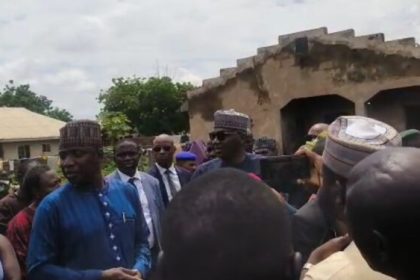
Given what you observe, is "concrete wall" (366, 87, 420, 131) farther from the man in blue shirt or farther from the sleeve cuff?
the sleeve cuff

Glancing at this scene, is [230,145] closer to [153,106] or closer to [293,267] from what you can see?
[293,267]

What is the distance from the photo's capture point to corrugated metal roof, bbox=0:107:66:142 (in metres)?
38.7

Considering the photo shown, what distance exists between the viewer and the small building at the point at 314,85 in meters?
14.7

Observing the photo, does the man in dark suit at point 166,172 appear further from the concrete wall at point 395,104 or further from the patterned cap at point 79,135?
the concrete wall at point 395,104

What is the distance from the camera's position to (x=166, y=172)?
6418 millimetres

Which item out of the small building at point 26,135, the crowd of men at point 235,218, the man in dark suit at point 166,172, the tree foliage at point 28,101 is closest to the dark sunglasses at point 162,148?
the man in dark suit at point 166,172

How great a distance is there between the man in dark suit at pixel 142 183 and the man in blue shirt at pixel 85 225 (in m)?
1.49

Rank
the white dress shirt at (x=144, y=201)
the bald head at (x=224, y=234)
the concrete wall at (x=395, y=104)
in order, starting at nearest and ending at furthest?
the bald head at (x=224, y=234), the white dress shirt at (x=144, y=201), the concrete wall at (x=395, y=104)

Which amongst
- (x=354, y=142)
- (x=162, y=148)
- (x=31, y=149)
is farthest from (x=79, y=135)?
(x=31, y=149)

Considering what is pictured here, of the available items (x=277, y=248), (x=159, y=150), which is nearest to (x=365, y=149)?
(x=277, y=248)

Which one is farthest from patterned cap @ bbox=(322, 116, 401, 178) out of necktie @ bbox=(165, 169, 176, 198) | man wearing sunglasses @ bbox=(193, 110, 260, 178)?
necktie @ bbox=(165, 169, 176, 198)

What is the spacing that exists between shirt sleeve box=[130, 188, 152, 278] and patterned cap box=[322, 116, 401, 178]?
1604mm

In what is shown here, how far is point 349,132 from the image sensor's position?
232 cm

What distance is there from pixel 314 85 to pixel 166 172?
33.0 feet
